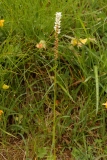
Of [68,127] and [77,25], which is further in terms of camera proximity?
[77,25]

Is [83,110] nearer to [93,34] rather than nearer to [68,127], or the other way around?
[68,127]

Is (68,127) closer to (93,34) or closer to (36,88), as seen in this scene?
(36,88)

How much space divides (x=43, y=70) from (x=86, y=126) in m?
0.44

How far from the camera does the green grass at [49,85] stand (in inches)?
89.7

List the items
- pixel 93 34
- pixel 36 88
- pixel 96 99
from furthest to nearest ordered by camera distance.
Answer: pixel 93 34 → pixel 36 88 → pixel 96 99

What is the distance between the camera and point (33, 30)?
250 centimetres

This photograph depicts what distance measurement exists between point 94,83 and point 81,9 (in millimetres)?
571

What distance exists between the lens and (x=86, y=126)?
7.51 ft

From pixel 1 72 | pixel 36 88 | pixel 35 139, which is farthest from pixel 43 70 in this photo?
pixel 35 139

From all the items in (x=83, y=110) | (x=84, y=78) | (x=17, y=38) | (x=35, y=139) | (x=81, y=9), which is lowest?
(x=35, y=139)

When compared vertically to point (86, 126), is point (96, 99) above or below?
above

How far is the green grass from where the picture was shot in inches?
89.7

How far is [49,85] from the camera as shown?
8.00ft

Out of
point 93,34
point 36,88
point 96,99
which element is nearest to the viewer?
point 96,99
